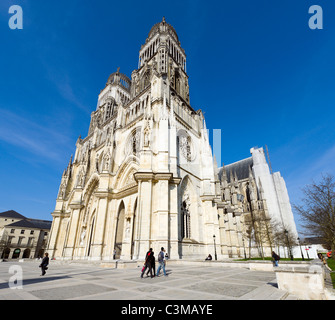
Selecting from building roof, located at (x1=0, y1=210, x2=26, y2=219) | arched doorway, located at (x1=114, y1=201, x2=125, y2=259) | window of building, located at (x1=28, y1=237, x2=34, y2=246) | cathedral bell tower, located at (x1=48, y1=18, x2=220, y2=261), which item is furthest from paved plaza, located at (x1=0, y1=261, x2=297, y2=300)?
building roof, located at (x1=0, y1=210, x2=26, y2=219)

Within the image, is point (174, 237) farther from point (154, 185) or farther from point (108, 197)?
point (108, 197)

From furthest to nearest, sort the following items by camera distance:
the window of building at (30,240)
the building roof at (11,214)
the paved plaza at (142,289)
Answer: the building roof at (11,214), the window of building at (30,240), the paved plaza at (142,289)

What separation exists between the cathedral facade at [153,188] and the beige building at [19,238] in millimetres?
27261

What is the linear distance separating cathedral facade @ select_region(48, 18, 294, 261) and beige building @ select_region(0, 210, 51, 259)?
89.4ft

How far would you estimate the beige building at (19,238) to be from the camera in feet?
154

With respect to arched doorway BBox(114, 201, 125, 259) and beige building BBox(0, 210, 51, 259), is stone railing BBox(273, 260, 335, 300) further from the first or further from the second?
beige building BBox(0, 210, 51, 259)

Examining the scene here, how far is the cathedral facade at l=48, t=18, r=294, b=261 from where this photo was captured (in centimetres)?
1683

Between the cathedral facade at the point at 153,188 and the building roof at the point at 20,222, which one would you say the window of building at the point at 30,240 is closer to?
the building roof at the point at 20,222

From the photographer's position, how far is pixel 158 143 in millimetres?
19281

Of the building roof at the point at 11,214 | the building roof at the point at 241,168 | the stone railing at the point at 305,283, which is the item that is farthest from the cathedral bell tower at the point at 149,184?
the building roof at the point at 11,214

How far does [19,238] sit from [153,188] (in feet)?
173
